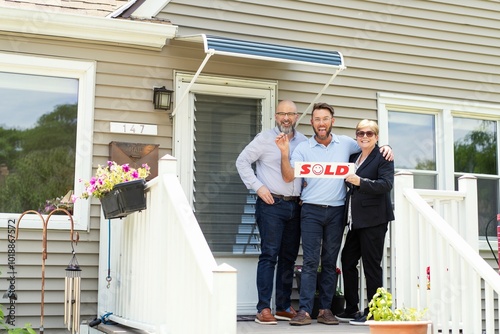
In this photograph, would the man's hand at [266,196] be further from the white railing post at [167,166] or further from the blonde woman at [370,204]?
the white railing post at [167,166]

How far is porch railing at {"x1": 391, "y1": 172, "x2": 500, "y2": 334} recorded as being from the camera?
13.1ft

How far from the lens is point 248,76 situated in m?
6.18

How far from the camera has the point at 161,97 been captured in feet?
19.0

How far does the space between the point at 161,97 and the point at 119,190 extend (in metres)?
1.35

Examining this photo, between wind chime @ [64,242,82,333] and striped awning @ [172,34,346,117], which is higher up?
striped awning @ [172,34,346,117]

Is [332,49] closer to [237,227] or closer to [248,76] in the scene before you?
[248,76]

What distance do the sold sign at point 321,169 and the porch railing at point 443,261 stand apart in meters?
0.37

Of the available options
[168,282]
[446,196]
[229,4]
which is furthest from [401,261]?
[229,4]

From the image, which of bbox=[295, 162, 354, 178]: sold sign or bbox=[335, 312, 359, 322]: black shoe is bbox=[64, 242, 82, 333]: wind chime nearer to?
bbox=[295, 162, 354, 178]: sold sign

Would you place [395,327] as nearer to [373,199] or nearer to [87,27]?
[373,199]

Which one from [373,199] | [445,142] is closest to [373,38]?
[445,142]

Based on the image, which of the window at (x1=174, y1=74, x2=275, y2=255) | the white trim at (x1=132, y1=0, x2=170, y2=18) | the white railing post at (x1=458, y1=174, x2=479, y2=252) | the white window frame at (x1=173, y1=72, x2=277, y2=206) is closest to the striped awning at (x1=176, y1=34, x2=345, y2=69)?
the white trim at (x1=132, y1=0, x2=170, y2=18)

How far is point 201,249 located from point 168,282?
1.83 feet

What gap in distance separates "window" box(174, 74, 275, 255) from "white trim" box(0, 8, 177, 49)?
0.46m
